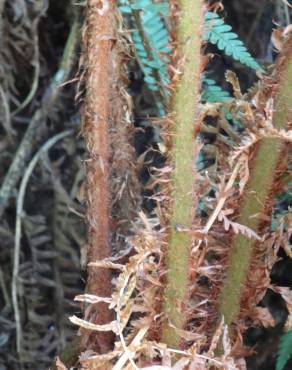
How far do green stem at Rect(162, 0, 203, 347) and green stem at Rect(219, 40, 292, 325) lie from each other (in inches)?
2.1

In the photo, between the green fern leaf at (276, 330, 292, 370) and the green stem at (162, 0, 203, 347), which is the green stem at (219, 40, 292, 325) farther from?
the green fern leaf at (276, 330, 292, 370)

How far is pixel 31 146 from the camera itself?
37.9 inches

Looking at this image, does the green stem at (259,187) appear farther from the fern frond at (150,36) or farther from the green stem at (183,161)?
the fern frond at (150,36)

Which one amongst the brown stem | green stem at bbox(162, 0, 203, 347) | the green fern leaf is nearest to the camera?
green stem at bbox(162, 0, 203, 347)

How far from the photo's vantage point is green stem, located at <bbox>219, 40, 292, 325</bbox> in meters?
0.45

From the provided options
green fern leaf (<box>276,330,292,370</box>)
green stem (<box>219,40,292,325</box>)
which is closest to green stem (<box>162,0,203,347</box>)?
green stem (<box>219,40,292,325</box>)

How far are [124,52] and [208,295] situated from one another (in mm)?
228

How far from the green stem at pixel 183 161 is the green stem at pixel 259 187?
2.1 inches

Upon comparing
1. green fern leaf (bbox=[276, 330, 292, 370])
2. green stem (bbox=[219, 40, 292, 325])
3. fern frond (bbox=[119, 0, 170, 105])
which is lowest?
green fern leaf (bbox=[276, 330, 292, 370])

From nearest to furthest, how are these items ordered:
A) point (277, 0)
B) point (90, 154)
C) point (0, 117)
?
point (90, 154)
point (277, 0)
point (0, 117)

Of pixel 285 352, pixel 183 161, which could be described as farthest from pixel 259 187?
pixel 285 352

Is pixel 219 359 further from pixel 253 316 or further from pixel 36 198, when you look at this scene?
pixel 36 198

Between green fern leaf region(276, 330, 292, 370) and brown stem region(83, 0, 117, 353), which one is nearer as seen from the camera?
brown stem region(83, 0, 117, 353)

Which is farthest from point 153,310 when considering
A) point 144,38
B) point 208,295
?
point 144,38
